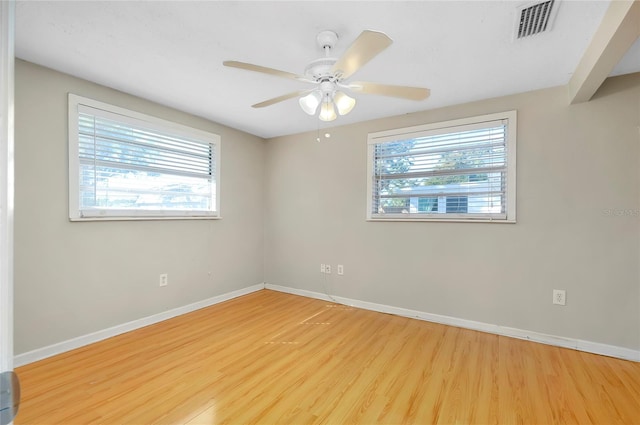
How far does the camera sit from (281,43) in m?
1.96

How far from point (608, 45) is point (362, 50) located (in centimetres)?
151

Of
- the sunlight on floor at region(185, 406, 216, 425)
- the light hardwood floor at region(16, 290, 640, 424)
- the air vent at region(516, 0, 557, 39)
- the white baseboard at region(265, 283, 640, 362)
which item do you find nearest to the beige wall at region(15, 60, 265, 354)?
the light hardwood floor at region(16, 290, 640, 424)

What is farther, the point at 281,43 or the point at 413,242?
the point at 413,242

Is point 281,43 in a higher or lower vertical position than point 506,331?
higher

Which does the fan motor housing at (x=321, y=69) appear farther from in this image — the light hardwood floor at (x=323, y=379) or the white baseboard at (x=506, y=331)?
the white baseboard at (x=506, y=331)

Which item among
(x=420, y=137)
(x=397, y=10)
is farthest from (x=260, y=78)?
(x=420, y=137)

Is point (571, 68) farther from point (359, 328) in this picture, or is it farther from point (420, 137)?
point (359, 328)

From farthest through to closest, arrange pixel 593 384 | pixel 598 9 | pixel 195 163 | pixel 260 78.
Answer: pixel 195 163
pixel 260 78
pixel 593 384
pixel 598 9

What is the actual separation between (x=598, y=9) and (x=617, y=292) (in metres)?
2.16

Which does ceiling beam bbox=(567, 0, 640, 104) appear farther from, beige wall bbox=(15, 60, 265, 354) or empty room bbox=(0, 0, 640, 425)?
beige wall bbox=(15, 60, 265, 354)

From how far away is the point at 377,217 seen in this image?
11.5 feet

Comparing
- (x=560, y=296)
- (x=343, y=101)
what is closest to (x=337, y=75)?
(x=343, y=101)

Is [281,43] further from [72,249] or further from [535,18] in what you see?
[72,249]

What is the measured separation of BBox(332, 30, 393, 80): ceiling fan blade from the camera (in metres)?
1.28
